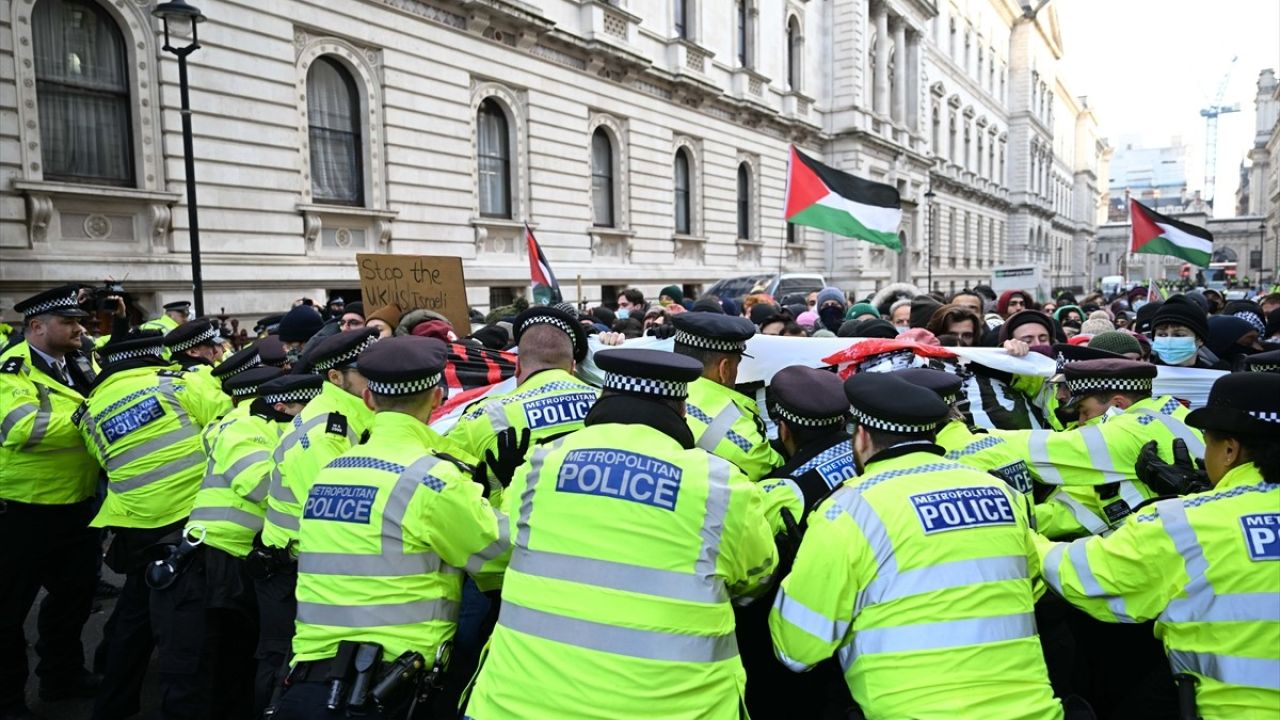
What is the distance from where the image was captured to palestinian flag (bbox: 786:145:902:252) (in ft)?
36.9

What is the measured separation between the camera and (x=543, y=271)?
12.5 m

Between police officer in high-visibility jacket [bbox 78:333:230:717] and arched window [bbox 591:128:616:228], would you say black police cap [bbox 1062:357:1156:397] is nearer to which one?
police officer in high-visibility jacket [bbox 78:333:230:717]

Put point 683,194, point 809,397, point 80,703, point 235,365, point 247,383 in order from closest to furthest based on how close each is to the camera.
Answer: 1. point 809,397
2. point 247,383
3. point 80,703
4. point 235,365
5. point 683,194

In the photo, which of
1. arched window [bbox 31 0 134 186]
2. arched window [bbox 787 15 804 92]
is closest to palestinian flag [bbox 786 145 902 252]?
arched window [bbox 31 0 134 186]

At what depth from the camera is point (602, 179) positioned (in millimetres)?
21562

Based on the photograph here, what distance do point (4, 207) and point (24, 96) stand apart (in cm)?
149

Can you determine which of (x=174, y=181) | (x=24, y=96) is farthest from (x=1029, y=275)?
(x=24, y=96)

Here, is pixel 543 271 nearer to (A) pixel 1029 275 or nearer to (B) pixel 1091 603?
(B) pixel 1091 603

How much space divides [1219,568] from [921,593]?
32.1 inches

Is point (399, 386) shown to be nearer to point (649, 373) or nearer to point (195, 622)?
point (649, 373)

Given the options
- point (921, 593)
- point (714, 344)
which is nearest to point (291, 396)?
point (714, 344)

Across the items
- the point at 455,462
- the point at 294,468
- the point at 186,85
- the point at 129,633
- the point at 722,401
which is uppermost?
the point at 186,85

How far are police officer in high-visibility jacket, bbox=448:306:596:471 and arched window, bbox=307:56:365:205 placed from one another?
40.3ft

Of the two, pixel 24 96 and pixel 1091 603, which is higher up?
pixel 24 96
